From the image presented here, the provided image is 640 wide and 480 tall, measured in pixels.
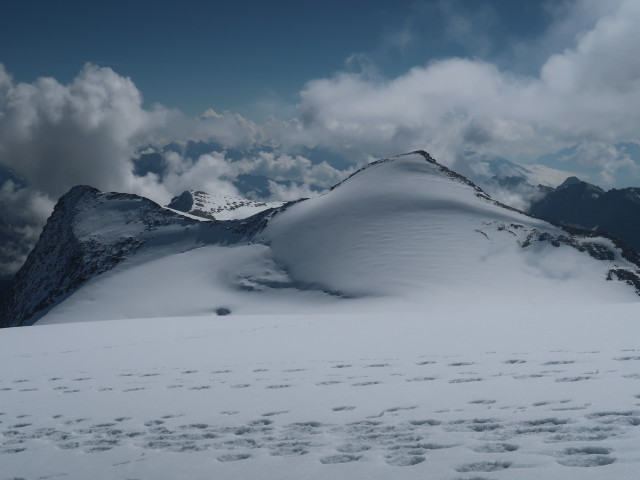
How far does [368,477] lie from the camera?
17.4 feet

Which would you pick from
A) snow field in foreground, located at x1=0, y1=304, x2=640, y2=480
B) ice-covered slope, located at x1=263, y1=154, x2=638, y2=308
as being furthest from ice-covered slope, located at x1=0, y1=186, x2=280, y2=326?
snow field in foreground, located at x1=0, y1=304, x2=640, y2=480

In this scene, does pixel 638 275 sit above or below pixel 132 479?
above

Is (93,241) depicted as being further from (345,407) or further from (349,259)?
(345,407)

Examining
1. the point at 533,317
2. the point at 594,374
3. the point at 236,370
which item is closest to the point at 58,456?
the point at 236,370

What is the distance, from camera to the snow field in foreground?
569cm

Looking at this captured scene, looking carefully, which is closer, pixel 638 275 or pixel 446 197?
pixel 638 275

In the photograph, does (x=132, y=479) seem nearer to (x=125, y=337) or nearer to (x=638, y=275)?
(x=125, y=337)

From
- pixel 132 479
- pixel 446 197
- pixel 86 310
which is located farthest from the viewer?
pixel 446 197

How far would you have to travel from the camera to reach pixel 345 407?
25.8ft

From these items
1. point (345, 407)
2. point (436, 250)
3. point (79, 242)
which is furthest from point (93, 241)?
point (345, 407)

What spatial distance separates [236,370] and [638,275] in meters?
55.4

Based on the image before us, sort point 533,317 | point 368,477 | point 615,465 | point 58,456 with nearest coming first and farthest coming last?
point 615,465
point 368,477
point 58,456
point 533,317

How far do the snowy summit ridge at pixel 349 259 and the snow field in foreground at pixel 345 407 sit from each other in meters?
29.8

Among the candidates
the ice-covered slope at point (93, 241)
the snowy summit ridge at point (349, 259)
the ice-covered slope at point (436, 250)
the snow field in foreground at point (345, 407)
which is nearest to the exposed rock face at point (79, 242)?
the ice-covered slope at point (93, 241)
